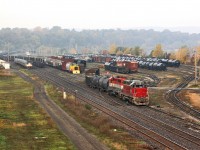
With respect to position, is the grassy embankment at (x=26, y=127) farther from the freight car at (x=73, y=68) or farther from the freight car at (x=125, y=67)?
the freight car at (x=125, y=67)

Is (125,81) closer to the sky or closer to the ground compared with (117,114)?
closer to the sky

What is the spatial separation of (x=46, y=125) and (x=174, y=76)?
189ft

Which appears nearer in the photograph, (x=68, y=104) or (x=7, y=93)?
(x=68, y=104)

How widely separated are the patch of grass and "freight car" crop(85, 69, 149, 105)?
631 cm

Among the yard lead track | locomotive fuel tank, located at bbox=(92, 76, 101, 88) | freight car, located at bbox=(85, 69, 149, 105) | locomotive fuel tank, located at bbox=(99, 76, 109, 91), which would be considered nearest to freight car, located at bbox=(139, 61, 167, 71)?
locomotive fuel tank, located at bbox=(92, 76, 101, 88)

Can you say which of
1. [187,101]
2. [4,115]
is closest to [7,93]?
[4,115]

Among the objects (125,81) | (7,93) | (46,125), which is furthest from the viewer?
(7,93)

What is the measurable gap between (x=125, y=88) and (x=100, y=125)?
17.4 meters

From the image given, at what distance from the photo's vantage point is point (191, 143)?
3075 cm

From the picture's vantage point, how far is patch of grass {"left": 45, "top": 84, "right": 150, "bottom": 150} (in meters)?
30.1

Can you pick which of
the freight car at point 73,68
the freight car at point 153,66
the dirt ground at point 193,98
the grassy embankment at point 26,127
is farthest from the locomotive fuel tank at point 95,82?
the freight car at point 153,66

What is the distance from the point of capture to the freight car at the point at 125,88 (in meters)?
50.2

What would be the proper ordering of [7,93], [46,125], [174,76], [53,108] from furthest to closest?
1. [174,76]
2. [7,93]
3. [53,108]
4. [46,125]

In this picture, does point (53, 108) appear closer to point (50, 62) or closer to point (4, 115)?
point (4, 115)
